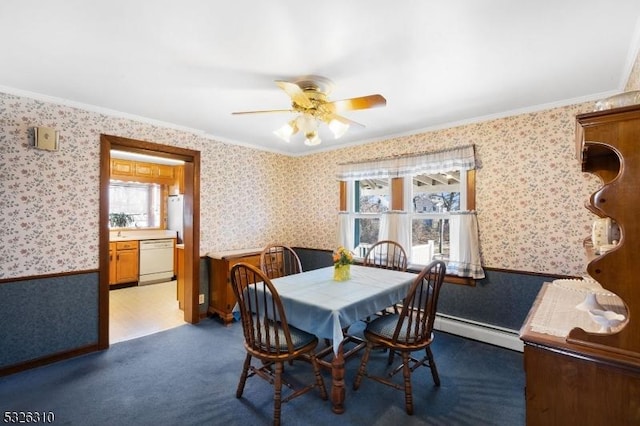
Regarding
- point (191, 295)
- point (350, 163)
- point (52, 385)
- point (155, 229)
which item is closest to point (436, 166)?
point (350, 163)

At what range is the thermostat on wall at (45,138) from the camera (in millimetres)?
2477

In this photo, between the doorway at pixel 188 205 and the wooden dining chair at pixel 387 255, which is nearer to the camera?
the doorway at pixel 188 205

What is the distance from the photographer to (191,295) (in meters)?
3.55

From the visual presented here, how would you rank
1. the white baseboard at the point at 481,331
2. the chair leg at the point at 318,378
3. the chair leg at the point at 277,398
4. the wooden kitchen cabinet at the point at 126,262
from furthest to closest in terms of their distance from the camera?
the wooden kitchen cabinet at the point at 126,262
the white baseboard at the point at 481,331
the chair leg at the point at 318,378
the chair leg at the point at 277,398

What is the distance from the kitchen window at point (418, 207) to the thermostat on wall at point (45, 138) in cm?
307

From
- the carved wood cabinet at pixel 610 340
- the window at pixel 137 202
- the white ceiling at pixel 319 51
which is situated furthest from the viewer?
the window at pixel 137 202

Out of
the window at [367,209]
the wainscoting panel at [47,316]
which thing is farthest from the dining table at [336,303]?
the wainscoting panel at [47,316]

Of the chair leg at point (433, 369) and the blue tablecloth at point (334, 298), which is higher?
the blue tablecloth at point (334, 298)

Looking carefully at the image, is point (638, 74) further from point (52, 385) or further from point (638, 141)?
point (52, 385)

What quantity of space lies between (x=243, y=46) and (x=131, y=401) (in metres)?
2.52

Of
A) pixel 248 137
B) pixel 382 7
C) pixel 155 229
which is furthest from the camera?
pixel 155 229

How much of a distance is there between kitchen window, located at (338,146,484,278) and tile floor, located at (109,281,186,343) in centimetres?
248

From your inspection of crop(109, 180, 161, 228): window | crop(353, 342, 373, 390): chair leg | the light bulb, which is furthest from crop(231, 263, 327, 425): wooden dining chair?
crop(109, 180, 161, 228): window

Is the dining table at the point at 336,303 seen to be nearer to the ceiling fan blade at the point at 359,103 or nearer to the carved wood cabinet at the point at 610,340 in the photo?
the carved wood cabinet at the point at 610,340
